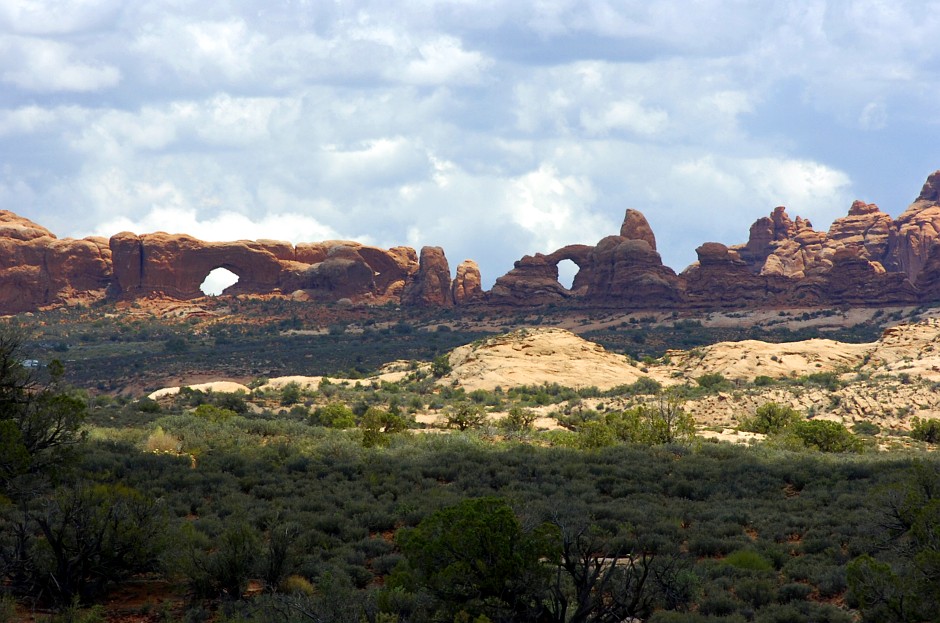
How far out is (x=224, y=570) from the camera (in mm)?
12336

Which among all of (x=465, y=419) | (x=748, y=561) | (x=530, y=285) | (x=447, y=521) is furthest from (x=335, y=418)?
(x=530, y=285)

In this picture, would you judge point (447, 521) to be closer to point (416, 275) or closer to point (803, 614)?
point (803, 614)

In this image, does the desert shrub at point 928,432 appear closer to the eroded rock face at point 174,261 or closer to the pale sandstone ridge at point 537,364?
the pale sandstone ridge at point 537,364

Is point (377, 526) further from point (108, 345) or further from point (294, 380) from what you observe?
point (108, 345)

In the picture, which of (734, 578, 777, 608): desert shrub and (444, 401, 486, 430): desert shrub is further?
(444, 401, 486, 430): desert shrub

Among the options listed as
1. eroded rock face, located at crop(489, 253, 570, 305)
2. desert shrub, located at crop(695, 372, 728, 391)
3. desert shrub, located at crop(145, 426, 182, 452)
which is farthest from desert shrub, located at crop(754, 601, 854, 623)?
eroded rock face, located at crop(489, 253, 570, 305)

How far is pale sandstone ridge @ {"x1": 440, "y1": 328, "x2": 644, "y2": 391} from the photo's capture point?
5447cm

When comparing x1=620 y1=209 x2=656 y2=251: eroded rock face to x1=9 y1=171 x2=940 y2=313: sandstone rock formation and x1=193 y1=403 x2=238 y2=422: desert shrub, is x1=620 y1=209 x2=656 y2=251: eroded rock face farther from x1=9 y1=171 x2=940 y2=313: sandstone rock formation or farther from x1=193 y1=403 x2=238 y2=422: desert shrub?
x1=193 y1=403 x2=238 y2=422: desert shrub

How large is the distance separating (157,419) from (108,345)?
190 feet

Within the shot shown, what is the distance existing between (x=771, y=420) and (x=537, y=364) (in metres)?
22.8

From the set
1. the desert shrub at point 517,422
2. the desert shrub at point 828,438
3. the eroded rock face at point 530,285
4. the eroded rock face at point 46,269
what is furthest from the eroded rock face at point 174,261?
the desert shrub at point 828,438

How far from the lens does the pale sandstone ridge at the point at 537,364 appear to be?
5447 centimetres

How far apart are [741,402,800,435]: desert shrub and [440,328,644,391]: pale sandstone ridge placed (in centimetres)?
1691

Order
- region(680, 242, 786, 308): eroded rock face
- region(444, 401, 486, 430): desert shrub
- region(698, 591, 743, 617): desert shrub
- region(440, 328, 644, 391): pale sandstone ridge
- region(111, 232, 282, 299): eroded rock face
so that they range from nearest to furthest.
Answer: region(698, 591, 743, 617): desert shrub < region(444, 401, 486, 430): desert shrub < region(440, 328, 644, 391): pale sandstone ridge < region(680, 242, 786, 308): eroded rock face < region(111, 232, 282, 299): eroded rock face
